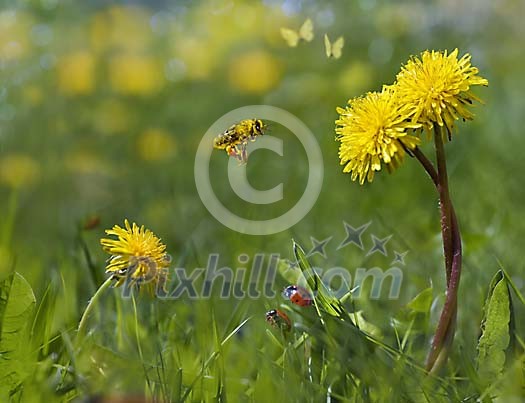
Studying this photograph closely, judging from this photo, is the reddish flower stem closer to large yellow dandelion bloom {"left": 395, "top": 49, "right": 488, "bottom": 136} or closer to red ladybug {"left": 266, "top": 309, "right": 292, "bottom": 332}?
large yellow dandelion bloom {"left": 395, "top": 49, "right": 488, "bottom": 136}

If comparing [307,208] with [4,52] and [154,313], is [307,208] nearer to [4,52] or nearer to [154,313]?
[154,313]

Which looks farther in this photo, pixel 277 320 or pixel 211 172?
pixel 211 172

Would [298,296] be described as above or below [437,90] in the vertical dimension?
below

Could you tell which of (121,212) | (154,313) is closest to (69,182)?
(121,212)

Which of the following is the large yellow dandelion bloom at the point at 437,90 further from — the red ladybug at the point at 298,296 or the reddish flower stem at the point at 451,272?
the red ladybug at the point at 298,296

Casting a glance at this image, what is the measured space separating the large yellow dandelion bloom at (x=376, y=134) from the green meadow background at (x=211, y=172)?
0.21 meters

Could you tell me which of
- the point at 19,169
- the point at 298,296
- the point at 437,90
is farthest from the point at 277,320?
the point at 19,169

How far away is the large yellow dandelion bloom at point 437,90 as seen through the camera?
31.5 inches

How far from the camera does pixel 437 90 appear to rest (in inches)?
31.5

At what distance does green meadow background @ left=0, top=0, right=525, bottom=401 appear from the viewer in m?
0.94

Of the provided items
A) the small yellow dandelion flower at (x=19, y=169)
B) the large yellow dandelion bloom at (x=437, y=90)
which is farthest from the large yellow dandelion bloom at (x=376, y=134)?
the small yellow dandelion flower at (x=19, y=169)

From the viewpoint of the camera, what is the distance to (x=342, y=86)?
7.48ft

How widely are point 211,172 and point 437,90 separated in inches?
63.1

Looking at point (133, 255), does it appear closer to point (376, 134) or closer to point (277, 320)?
point (277, 320)
